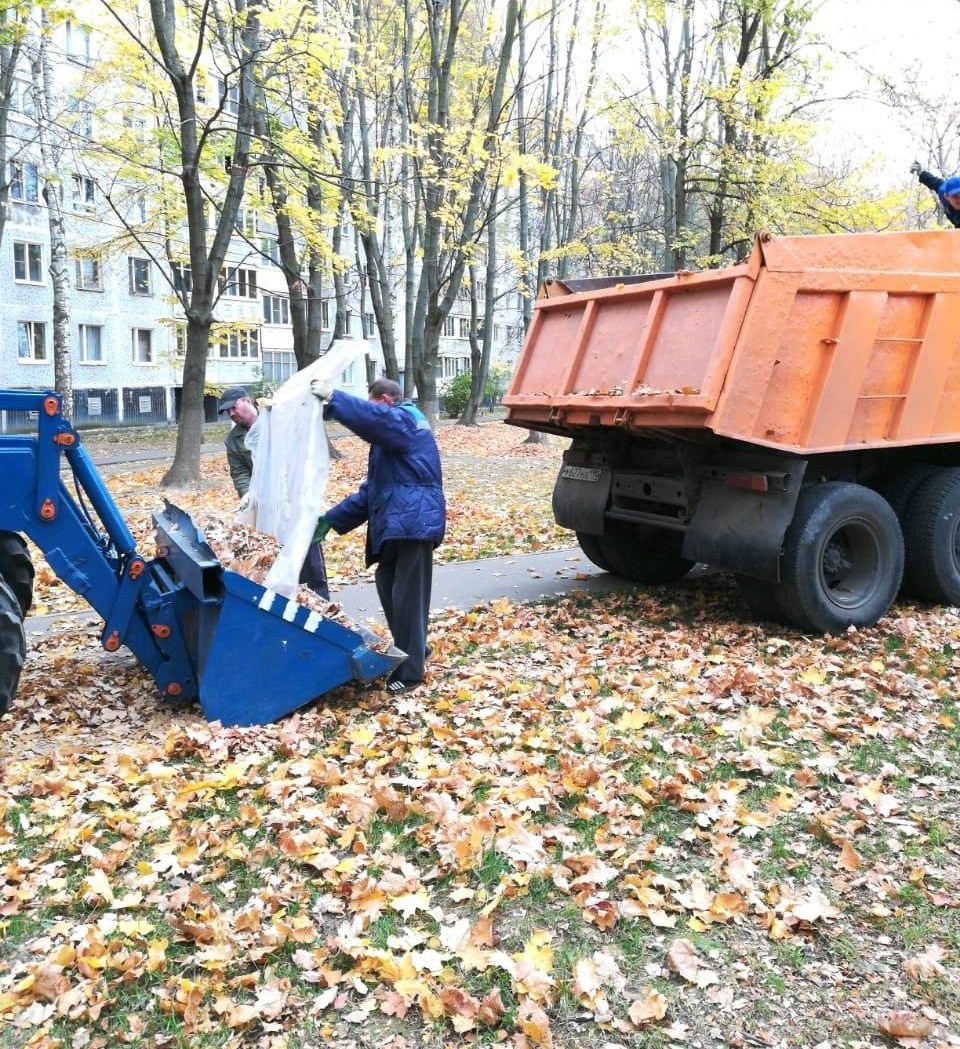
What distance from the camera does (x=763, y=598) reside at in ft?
21.9

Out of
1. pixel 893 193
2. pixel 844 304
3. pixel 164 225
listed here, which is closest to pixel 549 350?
pixel 844 304

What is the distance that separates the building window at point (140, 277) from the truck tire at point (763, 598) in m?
33.3

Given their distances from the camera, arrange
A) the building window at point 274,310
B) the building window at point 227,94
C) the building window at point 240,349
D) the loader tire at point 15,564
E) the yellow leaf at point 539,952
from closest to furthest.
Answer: the yellow leaf at point 539,952
the loader tire at point 15,564
the building window at point 227,94
the building window at point 240,349
the building window at point 274,310

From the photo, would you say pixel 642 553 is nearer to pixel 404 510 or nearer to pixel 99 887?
pixel 404 510

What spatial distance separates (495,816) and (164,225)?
20565 millimetres

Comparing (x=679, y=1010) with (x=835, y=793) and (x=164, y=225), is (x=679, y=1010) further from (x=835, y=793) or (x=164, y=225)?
(x=164, y=225)

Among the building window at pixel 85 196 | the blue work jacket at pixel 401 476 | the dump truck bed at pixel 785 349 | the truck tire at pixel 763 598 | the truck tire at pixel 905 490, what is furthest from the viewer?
the building window at pixel 85 196

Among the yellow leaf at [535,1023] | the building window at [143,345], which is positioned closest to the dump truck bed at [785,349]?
the yellow leaf at [535,1023]

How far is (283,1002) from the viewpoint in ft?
9.41

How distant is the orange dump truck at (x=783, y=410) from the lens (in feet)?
19.6

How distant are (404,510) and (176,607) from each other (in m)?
1.35

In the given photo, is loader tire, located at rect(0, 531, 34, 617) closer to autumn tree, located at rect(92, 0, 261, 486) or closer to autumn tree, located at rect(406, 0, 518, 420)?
autumn tree, located at rect(92, 0, 261, 486)

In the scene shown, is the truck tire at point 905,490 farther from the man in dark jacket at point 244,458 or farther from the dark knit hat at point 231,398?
the dark knit hat at point 231,398

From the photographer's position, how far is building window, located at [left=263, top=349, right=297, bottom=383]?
140ft
